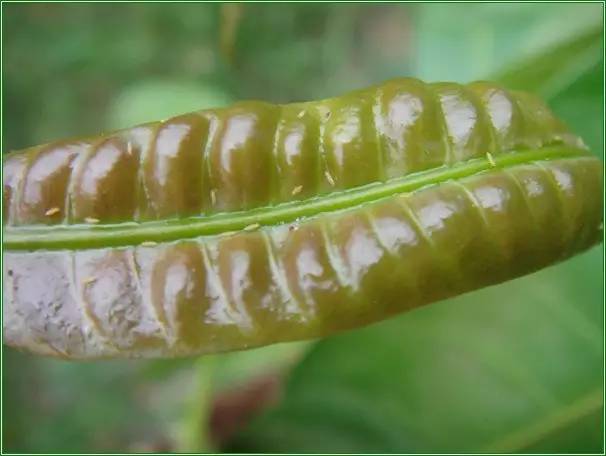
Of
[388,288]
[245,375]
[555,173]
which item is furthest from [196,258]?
[245,375]

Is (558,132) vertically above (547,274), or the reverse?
(558,132)

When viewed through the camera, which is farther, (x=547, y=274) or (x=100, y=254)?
(x=547, y=274)

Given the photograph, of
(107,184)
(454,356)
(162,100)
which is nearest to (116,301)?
(107,184)

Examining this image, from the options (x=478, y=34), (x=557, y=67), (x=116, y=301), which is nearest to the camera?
(x=116, y=301)

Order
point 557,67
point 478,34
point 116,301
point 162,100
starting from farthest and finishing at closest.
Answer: point 162,100 < point 478,34 < point 557,67 < point 116,301

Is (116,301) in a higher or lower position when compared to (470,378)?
higher

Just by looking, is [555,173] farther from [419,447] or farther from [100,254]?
[419,447]

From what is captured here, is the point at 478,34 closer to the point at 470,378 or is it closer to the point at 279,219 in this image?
the point at 470,378

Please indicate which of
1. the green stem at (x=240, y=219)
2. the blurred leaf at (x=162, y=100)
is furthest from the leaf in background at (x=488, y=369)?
the blurred leaf at (x=162, y=100)
